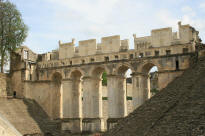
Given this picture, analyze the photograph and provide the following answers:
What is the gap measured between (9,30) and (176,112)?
2046 centimetres

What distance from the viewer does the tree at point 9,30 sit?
32094 mm

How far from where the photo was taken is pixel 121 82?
93.4 ft

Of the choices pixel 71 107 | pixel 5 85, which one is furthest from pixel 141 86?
pixel 5 85

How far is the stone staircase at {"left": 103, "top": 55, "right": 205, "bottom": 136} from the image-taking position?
16125 millimetres

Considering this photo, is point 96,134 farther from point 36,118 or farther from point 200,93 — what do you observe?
point 200,93

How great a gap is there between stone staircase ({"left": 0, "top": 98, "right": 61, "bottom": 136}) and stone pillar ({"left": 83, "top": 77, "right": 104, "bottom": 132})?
9.23 ft

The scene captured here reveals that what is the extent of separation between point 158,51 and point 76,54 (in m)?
8.03

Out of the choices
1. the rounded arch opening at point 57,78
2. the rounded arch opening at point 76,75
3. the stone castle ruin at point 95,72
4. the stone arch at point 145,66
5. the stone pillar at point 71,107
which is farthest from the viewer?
the rounded arch opening at point 57,78

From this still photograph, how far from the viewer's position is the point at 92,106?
28.8m

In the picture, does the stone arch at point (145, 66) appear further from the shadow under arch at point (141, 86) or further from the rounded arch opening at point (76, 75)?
the rounded arch opening at point (76, 75)

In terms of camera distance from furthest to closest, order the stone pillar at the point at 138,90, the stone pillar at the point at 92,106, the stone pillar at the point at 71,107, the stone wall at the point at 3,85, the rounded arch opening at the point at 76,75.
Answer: the stone wall at the point at 3,85
the rounded arch opening at the point at 76,75
the stone pillar at the point at 71,107
the stone pillar at the point at 92,106
the stone pillar at the point at 138,90

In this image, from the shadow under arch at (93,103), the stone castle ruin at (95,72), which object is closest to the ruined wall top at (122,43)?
the stone castle ruin at (95,72)

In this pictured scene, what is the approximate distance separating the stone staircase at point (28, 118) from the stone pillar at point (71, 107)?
0.99 metres

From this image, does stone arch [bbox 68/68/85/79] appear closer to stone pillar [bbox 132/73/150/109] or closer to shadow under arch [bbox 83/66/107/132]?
shadow under arch [bbox 83/66/107/132]
